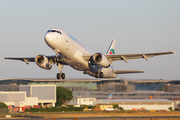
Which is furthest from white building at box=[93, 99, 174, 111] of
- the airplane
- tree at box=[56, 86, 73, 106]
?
tree at box=[56, 86, 73, 106]

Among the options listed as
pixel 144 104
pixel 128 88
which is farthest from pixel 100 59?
pixel 144 104

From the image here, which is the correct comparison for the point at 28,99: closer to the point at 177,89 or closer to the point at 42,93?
the point at 42,93

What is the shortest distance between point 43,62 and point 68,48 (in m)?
6.44

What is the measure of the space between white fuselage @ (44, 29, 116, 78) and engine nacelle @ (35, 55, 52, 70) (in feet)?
13.2

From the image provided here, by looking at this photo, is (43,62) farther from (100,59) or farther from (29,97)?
(29,97)

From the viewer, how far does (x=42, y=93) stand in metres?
105

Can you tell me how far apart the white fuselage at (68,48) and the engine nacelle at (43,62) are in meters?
4.02

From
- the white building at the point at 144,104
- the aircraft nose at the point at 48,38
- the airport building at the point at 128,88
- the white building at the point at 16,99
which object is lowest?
the white building at the point at 144,104

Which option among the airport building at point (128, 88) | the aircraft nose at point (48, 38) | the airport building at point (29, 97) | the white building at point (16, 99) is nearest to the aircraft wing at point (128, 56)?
the airport building at point (128, 88)

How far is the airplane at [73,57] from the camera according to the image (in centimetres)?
4000

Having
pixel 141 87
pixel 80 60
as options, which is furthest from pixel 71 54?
pixel 141 87

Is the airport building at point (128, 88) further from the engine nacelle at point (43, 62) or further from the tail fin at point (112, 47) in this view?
the engine nacelle at point (43, 62)

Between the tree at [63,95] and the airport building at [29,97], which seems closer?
the airport building at [29,97]

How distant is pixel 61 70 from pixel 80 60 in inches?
204
